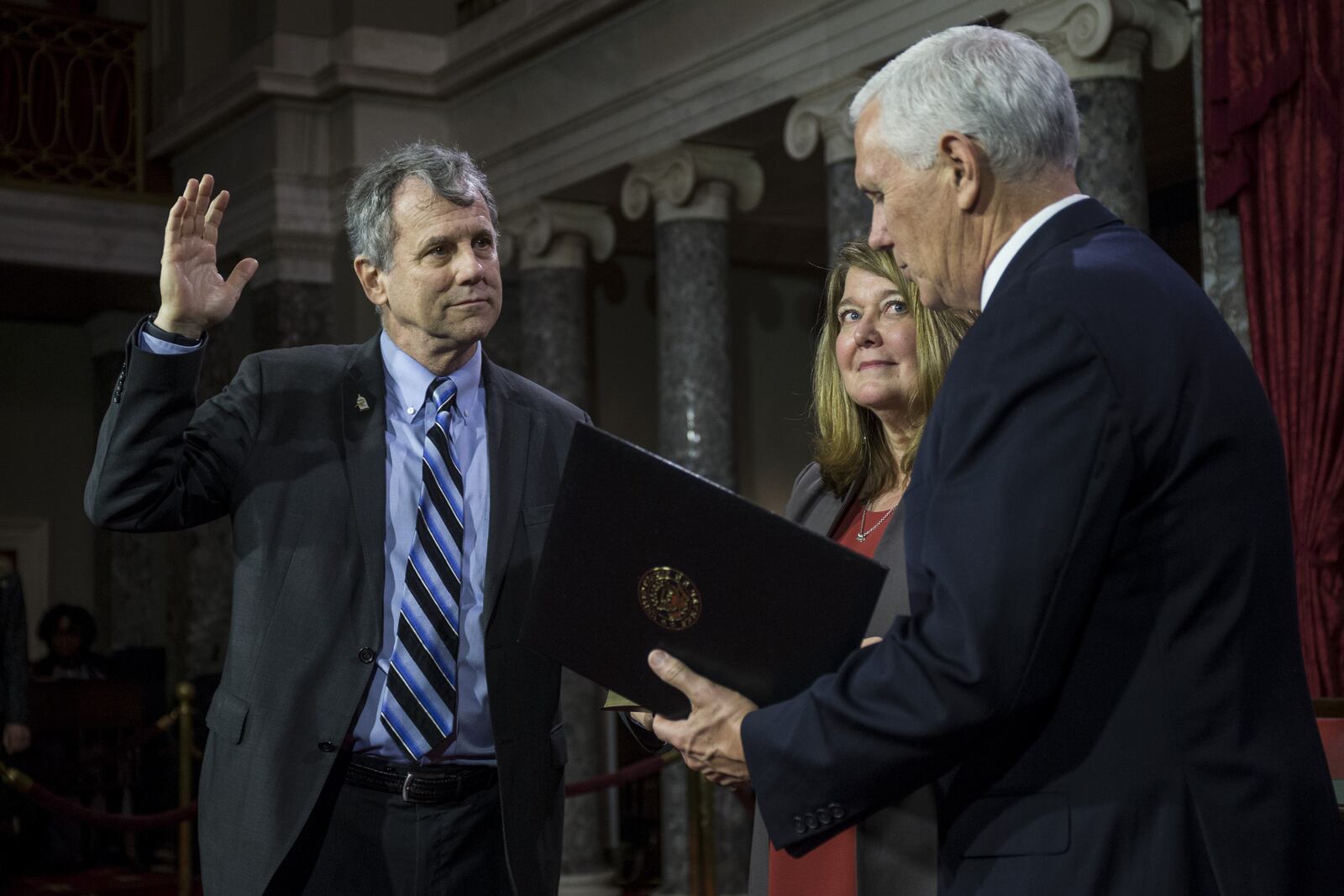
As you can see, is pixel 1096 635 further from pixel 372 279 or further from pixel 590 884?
pixel 590 884

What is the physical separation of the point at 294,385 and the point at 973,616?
159 cm

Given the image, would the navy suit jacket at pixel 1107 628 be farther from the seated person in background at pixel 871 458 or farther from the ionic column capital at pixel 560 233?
the ionic column capital at pixel 560 233

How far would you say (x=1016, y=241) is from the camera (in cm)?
185

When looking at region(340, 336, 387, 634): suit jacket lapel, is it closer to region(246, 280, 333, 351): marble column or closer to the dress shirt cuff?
the dress shirt cuff

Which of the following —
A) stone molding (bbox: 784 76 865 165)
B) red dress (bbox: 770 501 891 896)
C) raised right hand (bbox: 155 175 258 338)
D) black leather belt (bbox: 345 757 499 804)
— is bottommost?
red dress (bbox: 770 501 891 896)

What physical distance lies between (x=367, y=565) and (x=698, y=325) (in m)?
6.30

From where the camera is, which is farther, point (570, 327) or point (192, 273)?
point (570, 327)

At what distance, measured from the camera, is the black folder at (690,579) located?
6.19 feet

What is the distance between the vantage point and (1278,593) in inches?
67.4

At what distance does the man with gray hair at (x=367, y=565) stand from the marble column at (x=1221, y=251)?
367cm

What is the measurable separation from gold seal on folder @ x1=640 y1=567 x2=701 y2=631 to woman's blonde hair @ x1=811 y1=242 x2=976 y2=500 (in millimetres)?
995

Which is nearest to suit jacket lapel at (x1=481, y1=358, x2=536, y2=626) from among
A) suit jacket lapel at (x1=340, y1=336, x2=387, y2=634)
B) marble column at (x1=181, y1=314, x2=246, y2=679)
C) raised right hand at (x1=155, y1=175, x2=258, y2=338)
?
suit jacket lapel at (x1=340, y1=336, x2=387, y2=634)

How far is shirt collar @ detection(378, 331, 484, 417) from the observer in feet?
9.62

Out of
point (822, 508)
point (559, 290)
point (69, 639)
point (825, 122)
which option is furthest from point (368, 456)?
point (69, 639)
